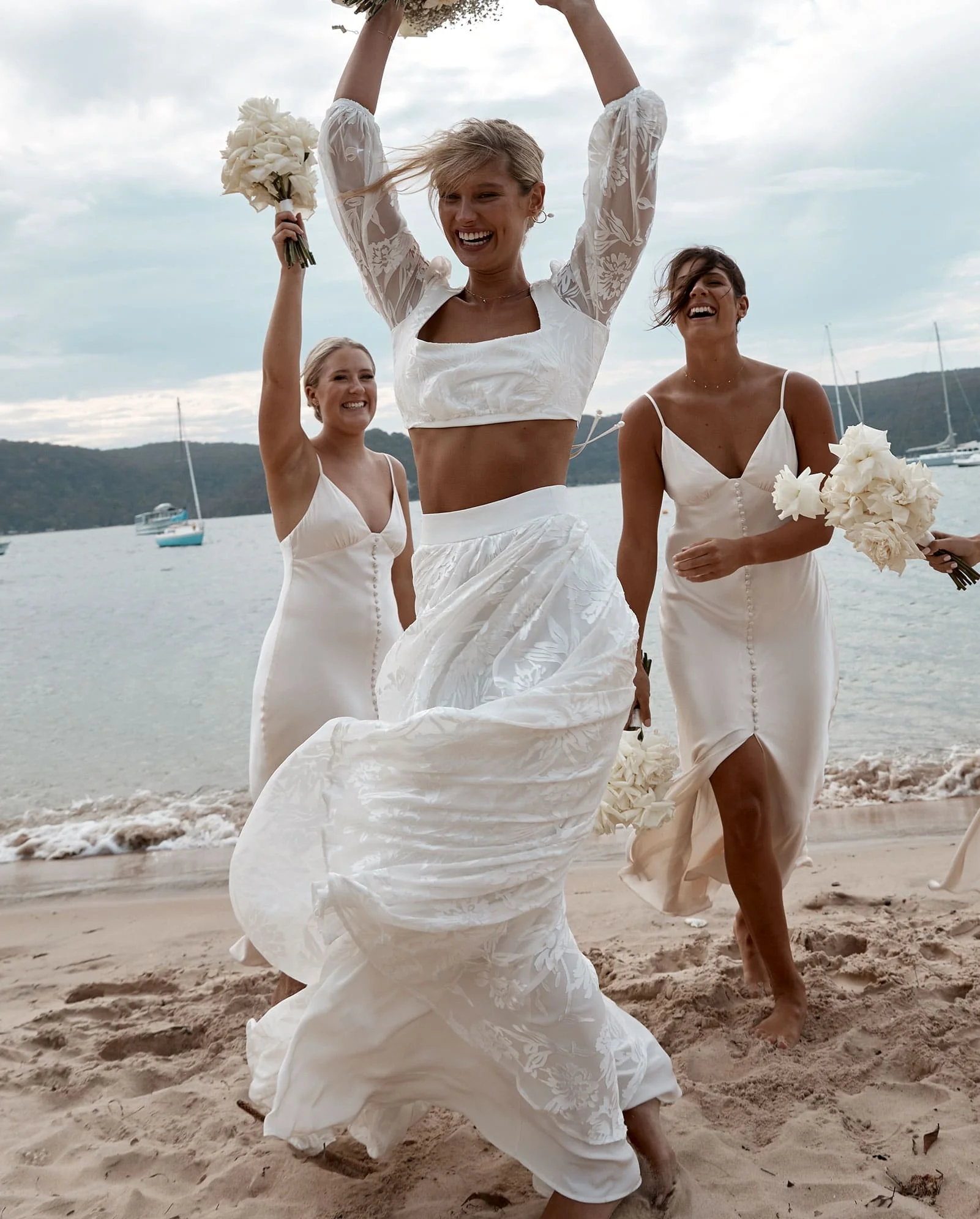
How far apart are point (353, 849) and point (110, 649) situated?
22060 mm

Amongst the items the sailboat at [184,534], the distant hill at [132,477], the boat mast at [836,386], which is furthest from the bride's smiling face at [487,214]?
the sailboat at [184,534]

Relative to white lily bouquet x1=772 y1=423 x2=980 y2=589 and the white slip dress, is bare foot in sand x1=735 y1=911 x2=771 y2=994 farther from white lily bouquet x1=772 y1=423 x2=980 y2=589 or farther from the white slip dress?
white lily bouquet x1=772 y1=423 x2=980 y2=589

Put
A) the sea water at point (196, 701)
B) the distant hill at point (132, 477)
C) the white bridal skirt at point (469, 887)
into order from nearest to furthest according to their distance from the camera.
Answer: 1. the white bridal skirt at point (469, 887)
2. the sea water at point (196, 701)
3. the distant hill at point (132, 477)

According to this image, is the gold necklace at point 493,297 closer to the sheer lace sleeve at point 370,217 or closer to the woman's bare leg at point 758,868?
the sheer lace sleeve at point 370,217

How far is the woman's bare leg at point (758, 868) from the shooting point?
3945mm

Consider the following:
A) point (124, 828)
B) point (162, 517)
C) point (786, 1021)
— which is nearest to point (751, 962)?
point (786, 1021)

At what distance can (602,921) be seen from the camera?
5.46m

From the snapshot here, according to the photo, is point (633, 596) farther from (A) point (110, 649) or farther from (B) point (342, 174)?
(A) point (110, 649)

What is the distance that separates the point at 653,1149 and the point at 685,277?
3.15 m

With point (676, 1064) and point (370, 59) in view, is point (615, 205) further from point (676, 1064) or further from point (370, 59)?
point (676, 1064)

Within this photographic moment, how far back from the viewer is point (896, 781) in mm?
8820

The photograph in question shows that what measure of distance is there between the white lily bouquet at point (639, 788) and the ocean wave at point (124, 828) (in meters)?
5.65

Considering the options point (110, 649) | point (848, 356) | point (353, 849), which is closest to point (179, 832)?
point (353, 849)

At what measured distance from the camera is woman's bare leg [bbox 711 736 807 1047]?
395 centimetres
